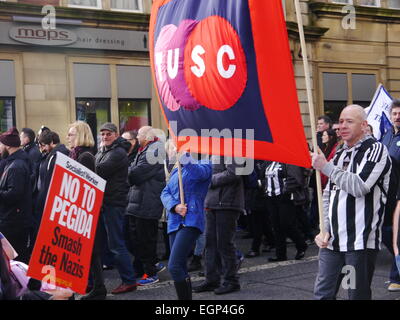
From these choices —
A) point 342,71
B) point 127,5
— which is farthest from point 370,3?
point 127,5

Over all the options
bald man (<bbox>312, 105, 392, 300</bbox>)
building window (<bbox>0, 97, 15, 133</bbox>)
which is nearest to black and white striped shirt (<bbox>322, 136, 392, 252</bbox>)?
bald man (<bbox>312, 105, 392, 300</bbox>)

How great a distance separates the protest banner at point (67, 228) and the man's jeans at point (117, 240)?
2.53m

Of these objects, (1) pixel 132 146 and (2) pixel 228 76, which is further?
(1) pixel 132 146

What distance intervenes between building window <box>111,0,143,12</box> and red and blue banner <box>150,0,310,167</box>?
10.3 meters

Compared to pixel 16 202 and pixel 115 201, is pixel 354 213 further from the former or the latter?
pixel 16 202

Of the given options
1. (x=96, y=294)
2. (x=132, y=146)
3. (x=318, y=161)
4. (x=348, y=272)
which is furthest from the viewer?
(x=132, y=146)

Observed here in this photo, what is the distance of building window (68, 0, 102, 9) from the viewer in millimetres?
14781

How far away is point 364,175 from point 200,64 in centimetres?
149

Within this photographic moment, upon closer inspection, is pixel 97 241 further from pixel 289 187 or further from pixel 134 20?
pixel 134 20

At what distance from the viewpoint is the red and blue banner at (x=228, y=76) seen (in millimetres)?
4195

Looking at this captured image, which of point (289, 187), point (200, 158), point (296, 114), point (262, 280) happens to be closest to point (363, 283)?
point (296, 114)

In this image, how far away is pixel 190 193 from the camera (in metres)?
5.68

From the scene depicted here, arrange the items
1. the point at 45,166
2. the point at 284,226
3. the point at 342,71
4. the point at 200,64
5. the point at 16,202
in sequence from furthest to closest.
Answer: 1. the point at 342,71
2. the point at 284,226
3. the point at 45,166
4. the point at 16,202
5. the point at 200,64

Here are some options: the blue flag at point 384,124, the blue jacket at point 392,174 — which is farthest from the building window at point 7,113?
the blue jacket at point 392,174
